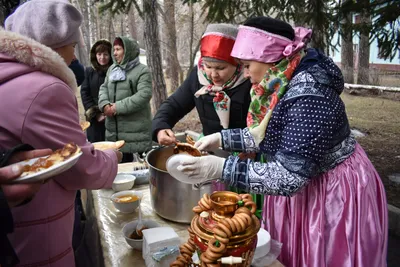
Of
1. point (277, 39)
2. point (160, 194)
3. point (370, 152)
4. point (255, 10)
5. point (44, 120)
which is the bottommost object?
point (370, 152)

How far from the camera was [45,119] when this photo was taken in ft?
3.78

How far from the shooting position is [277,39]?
1.47 m

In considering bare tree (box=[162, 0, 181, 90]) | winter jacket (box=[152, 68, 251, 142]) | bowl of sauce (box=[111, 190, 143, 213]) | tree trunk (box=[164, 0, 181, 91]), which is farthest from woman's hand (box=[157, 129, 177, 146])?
tree trunk (box=[164, 0, 181, 91])

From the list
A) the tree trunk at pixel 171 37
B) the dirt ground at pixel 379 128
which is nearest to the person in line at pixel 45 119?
the dirt ground at pixel 379 128

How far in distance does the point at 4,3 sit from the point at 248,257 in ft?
13.0

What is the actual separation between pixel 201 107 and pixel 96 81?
7.81ft

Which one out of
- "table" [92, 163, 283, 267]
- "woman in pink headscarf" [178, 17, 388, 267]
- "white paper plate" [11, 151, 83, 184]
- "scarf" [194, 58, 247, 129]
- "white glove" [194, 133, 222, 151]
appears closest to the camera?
"white paper plate" [11, 151, 83, 184]

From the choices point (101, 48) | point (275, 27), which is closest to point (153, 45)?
point (101, 48)

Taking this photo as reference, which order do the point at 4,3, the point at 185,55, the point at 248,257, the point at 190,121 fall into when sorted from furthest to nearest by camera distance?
the point at 185,55 < the point at 190,121 < the point at 4,3 < the point at 248,257

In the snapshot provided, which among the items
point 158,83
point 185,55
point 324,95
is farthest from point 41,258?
point 185,55

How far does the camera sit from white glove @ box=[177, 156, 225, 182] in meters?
1.34

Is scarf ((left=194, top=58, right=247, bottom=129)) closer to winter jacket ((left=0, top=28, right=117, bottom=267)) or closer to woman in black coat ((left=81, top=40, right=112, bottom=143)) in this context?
winter jacket ((left=0, top=28, right=117, bottom=267))

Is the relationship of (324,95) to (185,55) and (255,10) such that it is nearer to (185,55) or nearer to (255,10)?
(255,10)

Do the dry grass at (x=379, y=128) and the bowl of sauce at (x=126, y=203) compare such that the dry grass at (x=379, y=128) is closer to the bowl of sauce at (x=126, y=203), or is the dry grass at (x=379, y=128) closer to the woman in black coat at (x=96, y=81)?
the woman in black coat at (x=96, y=81)
